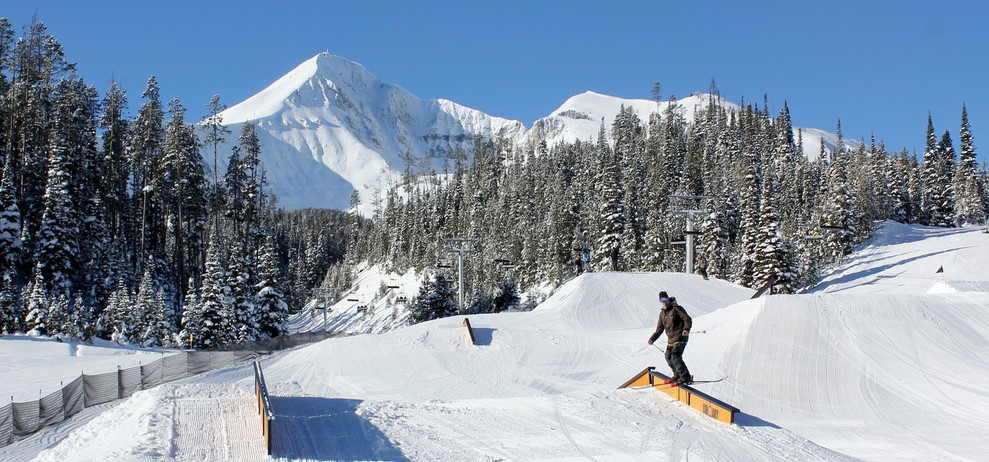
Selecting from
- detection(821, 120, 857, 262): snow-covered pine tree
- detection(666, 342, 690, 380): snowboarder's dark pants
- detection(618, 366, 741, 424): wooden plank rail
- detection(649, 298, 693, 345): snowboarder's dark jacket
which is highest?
detection(821, 120, 857, 262): snow-covered pine tree

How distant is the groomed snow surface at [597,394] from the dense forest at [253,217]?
570 cm

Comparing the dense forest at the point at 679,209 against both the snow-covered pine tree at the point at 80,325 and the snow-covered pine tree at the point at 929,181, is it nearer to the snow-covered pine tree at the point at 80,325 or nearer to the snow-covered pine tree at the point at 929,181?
the snow-covered pine tree at the point at 929,181

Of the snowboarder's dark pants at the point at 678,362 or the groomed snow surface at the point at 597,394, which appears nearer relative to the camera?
the groomed snow surface at the point at 597,394

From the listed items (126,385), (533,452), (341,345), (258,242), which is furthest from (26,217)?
(533,452)

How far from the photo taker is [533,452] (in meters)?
8.98

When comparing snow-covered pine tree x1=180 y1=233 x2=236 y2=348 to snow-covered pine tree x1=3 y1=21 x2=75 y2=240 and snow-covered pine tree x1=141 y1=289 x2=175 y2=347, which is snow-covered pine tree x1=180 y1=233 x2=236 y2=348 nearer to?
snow-covered pine tree x1=141 y1=289 x2=175 y2=347

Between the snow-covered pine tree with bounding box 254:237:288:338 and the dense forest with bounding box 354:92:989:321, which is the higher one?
the dense forest with bounding box 354:92:989:321

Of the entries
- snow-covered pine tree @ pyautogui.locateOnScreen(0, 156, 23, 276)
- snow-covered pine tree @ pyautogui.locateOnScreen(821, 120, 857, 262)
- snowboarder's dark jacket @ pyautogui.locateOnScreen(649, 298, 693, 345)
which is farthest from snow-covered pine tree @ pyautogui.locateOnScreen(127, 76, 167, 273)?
snow-covered pine tree @ pyautogui.locateOnScreen(821, 120, 857, 262)

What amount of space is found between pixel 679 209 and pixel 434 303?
3321cm

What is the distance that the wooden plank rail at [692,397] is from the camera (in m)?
10.6

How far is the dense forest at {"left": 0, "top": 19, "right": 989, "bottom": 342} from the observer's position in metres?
39.6

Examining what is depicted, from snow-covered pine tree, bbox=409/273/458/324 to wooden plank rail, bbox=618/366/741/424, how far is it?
32441mm

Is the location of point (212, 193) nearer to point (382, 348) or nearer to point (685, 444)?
point (382, 348)

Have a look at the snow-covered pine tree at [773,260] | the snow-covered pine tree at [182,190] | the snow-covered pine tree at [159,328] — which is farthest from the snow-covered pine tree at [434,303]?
the snow-covered pine tree at [773,260]
